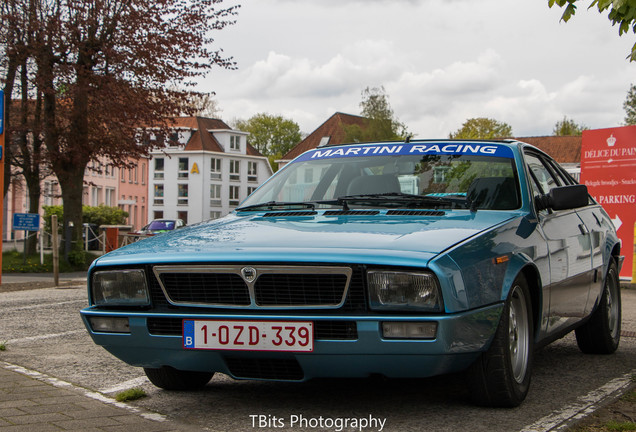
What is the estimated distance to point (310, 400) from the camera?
4.98 m

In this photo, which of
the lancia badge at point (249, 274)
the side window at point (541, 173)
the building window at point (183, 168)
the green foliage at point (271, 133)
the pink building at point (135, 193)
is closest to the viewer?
the lancia badge at point (249, 274)

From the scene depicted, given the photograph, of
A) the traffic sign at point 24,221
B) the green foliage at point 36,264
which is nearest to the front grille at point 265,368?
the traffic sign at point 24,221

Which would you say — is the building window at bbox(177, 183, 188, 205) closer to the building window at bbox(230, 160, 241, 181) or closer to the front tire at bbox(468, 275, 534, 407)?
the building window at bbox(230, 160, 241, 181)

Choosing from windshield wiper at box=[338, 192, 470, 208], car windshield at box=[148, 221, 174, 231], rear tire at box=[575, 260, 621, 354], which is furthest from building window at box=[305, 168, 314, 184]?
car windshield at box=[148, 221, 174, 231]

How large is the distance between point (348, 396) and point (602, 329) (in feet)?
8.68

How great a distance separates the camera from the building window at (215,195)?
9656cm

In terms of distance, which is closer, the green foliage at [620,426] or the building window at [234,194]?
the green foliage at [620,426]

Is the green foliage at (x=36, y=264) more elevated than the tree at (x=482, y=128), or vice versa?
the tree at (x=482, y=128)

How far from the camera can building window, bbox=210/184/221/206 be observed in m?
96.6

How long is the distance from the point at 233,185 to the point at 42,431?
94.6 m

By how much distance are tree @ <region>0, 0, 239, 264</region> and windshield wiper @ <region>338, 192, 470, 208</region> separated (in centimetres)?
1946

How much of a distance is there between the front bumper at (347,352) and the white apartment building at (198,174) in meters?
89.6

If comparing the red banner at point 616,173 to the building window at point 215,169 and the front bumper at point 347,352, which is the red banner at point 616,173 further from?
the building window at point 215,169

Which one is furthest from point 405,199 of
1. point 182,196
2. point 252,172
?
point 252,172
